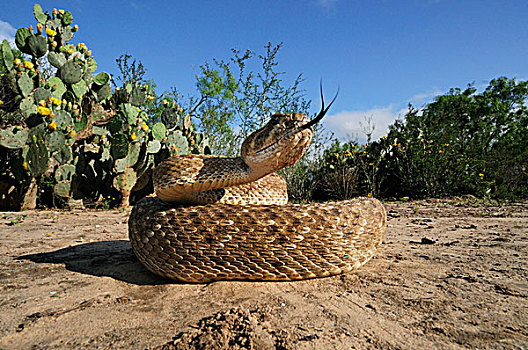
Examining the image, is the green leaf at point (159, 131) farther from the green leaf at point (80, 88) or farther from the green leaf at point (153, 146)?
the green leaf at point (80, 88)

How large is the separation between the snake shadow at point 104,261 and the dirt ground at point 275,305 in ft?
0.08

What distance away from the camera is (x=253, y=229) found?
2.93 meters

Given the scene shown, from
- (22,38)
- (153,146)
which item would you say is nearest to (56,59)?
(22,38)

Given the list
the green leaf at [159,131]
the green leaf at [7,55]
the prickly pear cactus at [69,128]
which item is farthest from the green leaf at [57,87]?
the green leaf at [159,131]

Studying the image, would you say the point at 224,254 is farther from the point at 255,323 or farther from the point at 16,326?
the point at 16,326

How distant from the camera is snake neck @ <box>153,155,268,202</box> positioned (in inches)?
129

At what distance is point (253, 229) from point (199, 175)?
2.85ft

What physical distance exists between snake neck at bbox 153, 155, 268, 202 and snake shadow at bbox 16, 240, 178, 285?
0.90 m

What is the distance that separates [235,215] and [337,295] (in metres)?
1.19

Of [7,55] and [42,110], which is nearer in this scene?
[42,110]

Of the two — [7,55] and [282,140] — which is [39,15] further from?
[282,140]

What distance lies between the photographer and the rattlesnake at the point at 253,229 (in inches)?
115

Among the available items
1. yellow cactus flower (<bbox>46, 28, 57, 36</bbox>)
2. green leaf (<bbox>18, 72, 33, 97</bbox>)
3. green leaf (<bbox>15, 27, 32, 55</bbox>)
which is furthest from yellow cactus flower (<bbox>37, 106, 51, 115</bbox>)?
yellow cactus flower (<bbox>46, 28, 57, 36</bbox>)

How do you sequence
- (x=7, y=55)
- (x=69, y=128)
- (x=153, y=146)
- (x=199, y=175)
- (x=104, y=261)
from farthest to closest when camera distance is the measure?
(x=153, y=146) < (x=69, y=128) < (x=7, y=55) < (x=104, y=261) < (x=199, y=175)
